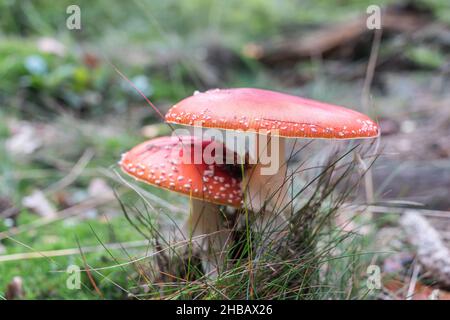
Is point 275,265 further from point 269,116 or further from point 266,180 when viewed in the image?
point 269,116

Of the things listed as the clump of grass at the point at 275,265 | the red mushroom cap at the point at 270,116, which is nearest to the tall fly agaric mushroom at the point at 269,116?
the red mushroom cap at the point at 270,116

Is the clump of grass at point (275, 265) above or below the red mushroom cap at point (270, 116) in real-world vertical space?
below

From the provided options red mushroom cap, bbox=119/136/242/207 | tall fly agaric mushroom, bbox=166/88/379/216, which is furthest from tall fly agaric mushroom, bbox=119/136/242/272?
tall fly agaric mushroom, bbox=166/88/379/216

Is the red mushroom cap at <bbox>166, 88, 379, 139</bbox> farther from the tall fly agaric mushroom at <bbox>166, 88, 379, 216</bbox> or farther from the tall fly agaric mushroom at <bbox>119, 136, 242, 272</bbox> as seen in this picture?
the tall fly agaric mushroom at <bbox>119, 136, 242, 272</bbox>

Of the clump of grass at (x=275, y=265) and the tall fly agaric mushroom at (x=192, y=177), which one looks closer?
the clump of grass at (x=275, y=265)

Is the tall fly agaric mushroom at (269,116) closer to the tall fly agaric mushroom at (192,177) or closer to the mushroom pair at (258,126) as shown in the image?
the mushroom pair at (258,126)

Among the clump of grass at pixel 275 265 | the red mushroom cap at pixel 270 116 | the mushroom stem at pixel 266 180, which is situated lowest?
the clump of grass at pixel 275 265

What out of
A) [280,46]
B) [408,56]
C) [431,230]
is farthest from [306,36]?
[431,230]
